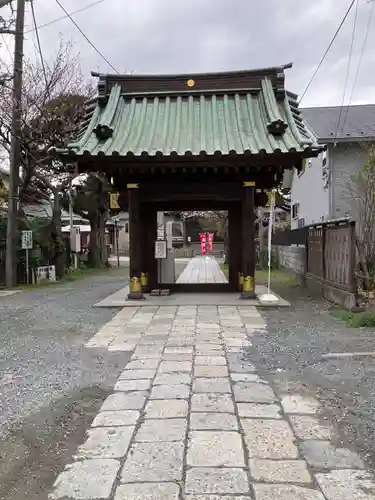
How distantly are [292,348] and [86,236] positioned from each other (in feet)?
113

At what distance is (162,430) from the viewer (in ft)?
11.4

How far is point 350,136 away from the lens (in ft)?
48.3

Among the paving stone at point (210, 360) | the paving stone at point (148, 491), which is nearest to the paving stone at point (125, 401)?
the paving stone at point (210, 360)

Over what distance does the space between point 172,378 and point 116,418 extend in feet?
3.54

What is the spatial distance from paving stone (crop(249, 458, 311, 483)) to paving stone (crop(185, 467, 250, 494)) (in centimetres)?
10

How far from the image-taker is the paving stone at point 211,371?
15.9 feet

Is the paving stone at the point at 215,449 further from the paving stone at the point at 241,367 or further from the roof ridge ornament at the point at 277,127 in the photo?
the roof ridge ornament at the point at 277,127

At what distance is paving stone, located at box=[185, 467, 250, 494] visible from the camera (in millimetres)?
2619

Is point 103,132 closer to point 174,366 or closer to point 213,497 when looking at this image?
point 174,366

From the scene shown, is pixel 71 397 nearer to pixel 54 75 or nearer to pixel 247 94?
pixel 247 94

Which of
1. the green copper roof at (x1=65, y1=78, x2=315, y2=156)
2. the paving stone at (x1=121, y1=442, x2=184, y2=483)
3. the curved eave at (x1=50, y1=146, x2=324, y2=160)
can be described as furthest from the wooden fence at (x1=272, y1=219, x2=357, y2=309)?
the paving stone at (x1=121, y1=442, x2=184, y2=483)

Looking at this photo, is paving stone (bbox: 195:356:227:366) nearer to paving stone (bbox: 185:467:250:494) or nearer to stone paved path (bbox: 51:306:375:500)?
stone paved path (bbox: 51:306:375:500)

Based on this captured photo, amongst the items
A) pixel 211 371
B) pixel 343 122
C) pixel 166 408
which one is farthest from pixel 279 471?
pixel 343 122

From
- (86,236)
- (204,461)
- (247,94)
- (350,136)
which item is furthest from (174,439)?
(86,236)
